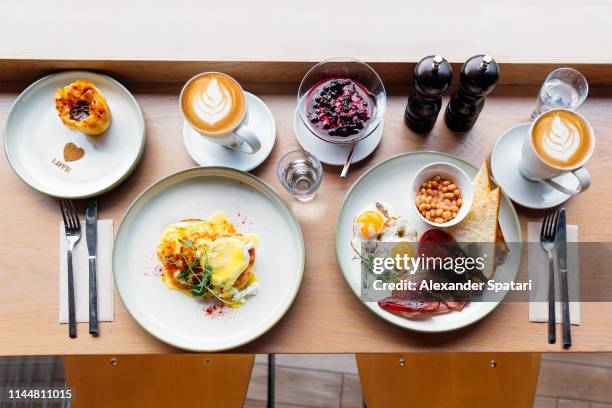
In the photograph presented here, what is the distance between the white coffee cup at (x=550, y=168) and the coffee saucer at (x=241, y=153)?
2.28ft

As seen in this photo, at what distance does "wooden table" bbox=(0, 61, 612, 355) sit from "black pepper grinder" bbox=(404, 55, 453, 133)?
6cm

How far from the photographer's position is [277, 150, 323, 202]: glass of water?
4.53 feet

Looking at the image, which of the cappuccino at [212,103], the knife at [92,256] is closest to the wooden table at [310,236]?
the knife at [92,256]

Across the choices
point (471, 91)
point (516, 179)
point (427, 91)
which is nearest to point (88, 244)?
point (427, 91)

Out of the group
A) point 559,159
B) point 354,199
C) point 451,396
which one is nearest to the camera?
point 559,159

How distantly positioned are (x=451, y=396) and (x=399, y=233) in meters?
0.66

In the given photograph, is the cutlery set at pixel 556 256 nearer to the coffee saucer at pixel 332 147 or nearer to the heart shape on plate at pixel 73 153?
the coffee saucer at pixel 332 147

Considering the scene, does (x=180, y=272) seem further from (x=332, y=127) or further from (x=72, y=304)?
(x=332, y=127)

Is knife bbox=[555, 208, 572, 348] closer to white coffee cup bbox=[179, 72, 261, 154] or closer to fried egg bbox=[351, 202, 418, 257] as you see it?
fried egg bbox=[351, 202, 418, 257]

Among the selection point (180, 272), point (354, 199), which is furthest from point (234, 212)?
point (354, 199)

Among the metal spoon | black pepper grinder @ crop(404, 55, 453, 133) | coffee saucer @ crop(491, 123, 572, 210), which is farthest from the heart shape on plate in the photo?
coffee saucer @ crop(491, 123, 572, 210)

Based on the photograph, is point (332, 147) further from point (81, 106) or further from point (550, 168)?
point (81, 106)

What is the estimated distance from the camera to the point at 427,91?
4.14 ft

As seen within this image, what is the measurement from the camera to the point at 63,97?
4.43 ft
